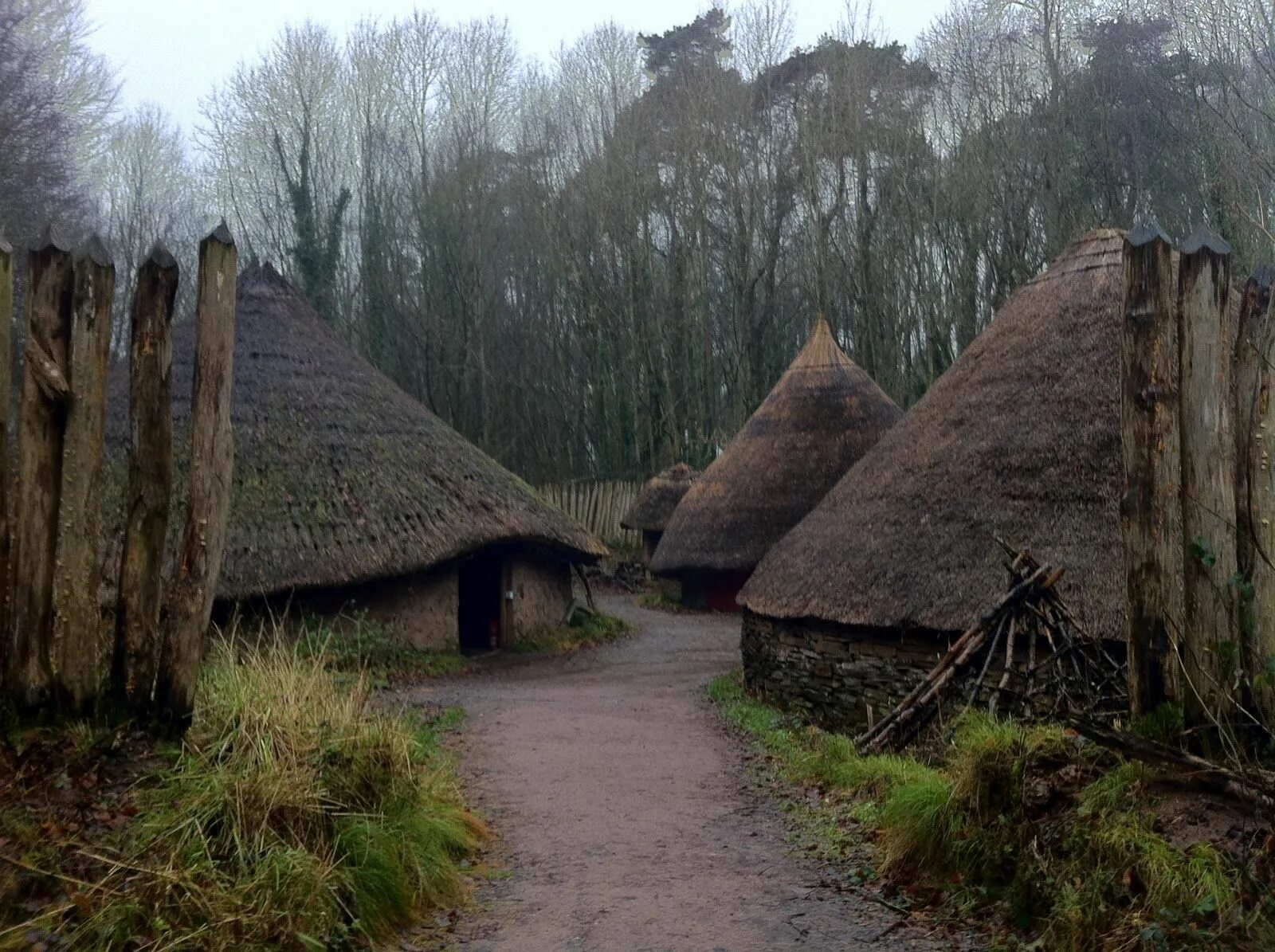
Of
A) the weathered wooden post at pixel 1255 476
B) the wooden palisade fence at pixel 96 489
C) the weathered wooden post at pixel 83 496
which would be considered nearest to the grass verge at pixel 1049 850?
the weathered wooden post at pixel 1255 476

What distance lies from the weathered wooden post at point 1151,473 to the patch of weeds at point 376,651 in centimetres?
1008

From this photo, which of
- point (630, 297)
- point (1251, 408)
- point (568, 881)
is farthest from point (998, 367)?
point (630, 297)

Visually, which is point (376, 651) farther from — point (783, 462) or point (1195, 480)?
point (1195, 480)

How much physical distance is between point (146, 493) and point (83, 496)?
0.26 m

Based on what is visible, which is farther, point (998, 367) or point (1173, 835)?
point (998, 367)

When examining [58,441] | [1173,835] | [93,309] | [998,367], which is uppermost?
[998,367]

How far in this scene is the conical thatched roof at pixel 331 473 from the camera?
48.5 feet

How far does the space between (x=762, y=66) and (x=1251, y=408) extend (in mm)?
28947

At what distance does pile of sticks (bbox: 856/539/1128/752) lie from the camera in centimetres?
825

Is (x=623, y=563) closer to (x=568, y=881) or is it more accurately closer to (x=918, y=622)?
(x=918, y=622)

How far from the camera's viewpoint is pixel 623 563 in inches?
1109

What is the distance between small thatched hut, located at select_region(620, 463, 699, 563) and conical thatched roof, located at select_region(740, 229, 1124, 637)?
523 inches

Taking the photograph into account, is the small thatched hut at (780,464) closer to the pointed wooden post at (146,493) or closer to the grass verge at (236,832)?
the grass verge at (236,832)

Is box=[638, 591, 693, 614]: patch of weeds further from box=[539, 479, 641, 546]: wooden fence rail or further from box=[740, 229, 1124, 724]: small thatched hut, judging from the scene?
box=[740, 229, 1124, 724]: small thatched hut
